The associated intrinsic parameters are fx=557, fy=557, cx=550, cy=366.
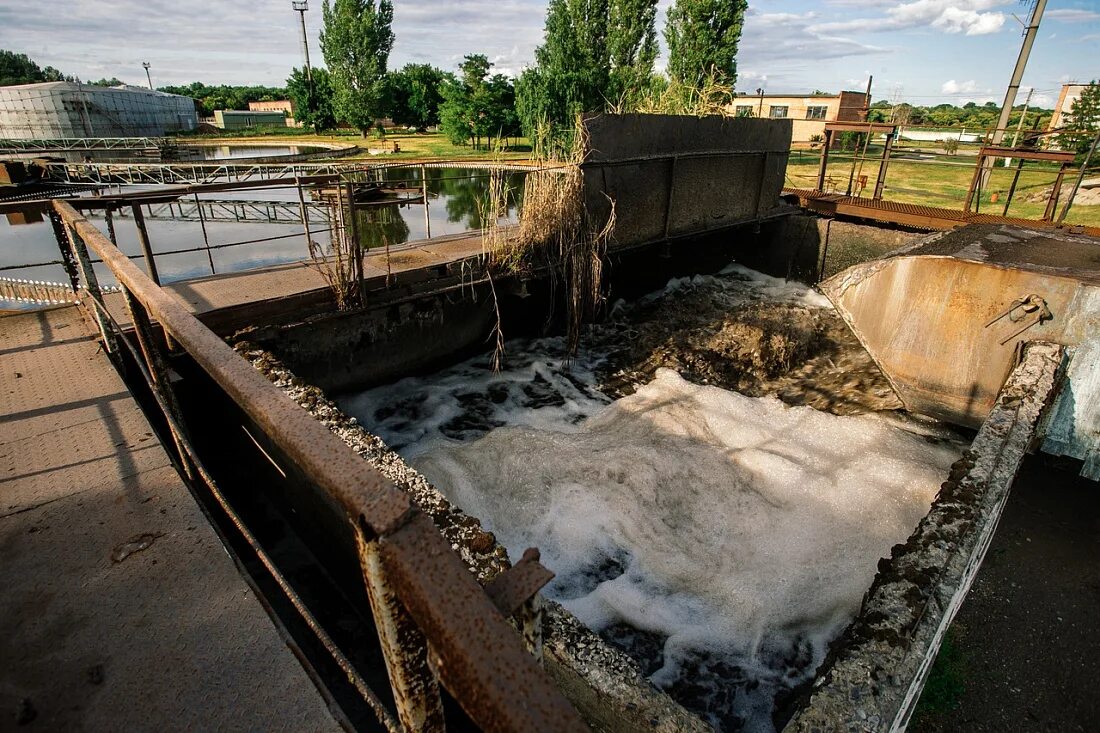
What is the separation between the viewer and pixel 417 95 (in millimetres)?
55562

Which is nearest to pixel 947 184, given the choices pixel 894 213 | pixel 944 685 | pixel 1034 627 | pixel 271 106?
pixel 894 213

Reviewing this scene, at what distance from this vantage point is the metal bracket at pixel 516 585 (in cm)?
81

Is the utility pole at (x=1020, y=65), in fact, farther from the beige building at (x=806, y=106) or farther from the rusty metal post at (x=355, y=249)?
the beige building at (x=806, y=106)

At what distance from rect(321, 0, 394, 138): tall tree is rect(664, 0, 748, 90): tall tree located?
2710 cm

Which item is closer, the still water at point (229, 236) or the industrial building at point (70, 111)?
the still water at point (229, 236)

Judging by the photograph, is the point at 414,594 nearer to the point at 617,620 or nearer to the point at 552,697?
the point at 552,697

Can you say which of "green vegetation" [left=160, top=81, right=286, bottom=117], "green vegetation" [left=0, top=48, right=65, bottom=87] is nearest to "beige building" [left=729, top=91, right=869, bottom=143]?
"green vegetation" [left=160, top=81, right=286, bottom=117]

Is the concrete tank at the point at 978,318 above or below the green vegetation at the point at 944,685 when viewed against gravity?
above

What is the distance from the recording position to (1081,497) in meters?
4.92

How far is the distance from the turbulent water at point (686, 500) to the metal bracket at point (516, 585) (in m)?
2.87

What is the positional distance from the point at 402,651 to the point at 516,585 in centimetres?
21

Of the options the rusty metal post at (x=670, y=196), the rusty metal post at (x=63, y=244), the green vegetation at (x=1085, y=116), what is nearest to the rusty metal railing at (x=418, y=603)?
the rusty metal post at (x=63, y=244)

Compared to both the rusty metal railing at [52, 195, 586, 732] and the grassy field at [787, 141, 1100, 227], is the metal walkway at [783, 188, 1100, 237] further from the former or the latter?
the rusty metal railing at [52, 195, 586, 732]

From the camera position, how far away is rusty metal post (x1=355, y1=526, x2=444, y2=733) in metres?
0.81
